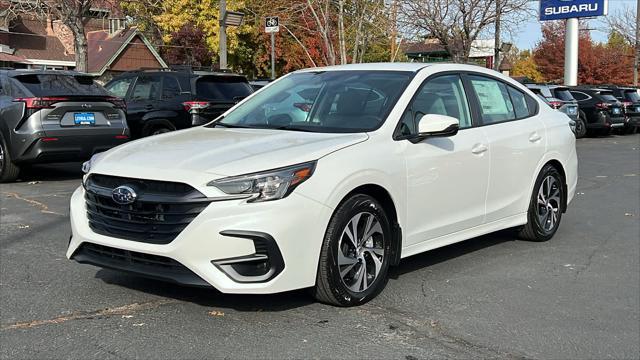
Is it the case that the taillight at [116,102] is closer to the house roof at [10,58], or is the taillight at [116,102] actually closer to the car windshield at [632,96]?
the car windshield at [632,96]

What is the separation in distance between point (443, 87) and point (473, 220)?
1111mm

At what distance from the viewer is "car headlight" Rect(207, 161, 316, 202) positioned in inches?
155

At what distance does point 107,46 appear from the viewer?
161ft

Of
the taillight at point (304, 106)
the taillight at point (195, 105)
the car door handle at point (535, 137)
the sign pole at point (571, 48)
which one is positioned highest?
the sign pole at point (571, 48)

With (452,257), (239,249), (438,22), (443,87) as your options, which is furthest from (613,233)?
(438,22)

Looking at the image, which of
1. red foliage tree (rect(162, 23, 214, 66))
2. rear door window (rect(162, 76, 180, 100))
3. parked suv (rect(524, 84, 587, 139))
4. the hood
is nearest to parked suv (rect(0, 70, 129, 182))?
rear door window (rect(162, 76, 180, 100))

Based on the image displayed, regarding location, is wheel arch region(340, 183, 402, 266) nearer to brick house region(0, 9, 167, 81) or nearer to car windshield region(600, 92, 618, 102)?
car windshield region(600, 92, 618, 102)

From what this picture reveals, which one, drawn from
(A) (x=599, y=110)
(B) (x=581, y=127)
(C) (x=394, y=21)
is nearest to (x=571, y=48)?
(A) (x=599, y=110)

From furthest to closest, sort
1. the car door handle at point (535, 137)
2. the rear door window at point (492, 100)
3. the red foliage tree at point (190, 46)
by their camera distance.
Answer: the red foliage tree at point (190, 46), the car door handle at point (535, 137), the rear door window at point (492, 100)

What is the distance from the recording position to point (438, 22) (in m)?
21.2

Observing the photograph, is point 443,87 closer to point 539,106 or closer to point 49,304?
point 539,106

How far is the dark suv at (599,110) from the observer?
2267 cm

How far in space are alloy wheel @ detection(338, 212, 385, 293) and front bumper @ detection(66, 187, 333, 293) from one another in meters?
0.30

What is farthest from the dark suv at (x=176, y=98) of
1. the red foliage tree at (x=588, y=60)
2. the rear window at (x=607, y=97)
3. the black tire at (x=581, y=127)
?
the red foliage tree at (x=588, y=60)
